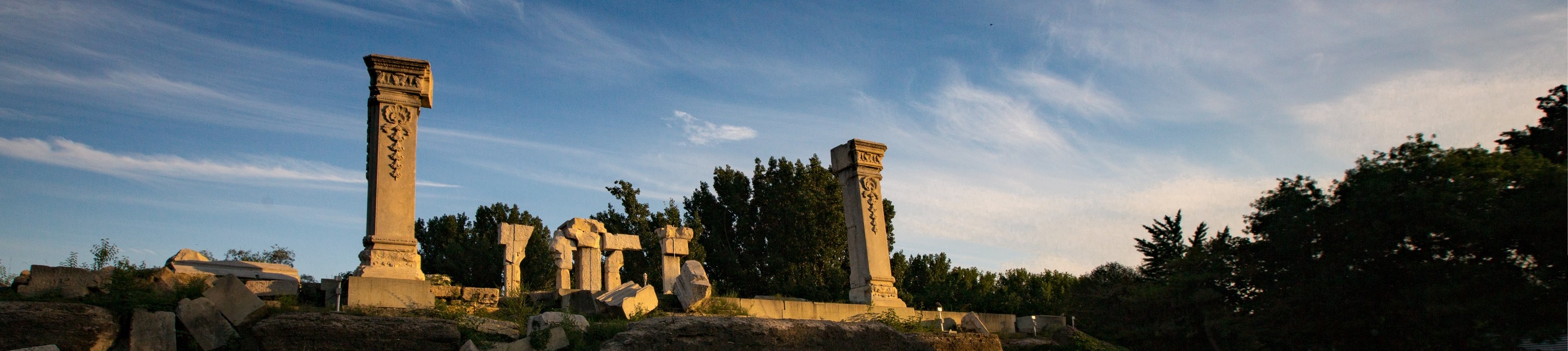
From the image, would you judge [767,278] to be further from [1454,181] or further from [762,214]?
[1454,181]

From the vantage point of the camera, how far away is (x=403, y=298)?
10.3 metres

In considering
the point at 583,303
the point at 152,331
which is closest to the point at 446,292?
the point at 583,303

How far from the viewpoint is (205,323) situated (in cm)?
872

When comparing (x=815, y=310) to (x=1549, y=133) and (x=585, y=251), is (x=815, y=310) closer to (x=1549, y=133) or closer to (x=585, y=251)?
(x=585, y=251)

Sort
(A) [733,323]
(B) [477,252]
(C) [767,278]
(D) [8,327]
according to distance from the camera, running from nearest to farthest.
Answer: (D) [8,327] → (A) [733,323] → (C) [767,278] → (B) [477,252]

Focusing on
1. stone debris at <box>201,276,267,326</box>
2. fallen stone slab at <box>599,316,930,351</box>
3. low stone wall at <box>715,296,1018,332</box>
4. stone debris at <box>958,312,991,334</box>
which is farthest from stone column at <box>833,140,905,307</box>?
stone debris at <box>201,276,267,326</box>

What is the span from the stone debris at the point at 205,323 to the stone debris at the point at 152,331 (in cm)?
15

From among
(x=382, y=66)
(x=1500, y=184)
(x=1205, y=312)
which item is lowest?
(x=1205, y=312)

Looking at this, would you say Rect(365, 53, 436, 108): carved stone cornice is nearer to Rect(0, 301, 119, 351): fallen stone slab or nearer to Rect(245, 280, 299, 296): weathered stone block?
Rect(245, 280, 299, 296): weathered stone block

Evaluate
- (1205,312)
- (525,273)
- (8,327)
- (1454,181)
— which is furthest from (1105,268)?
(8,327)

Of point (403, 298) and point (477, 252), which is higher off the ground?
point (477, 252)

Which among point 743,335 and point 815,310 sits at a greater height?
point 815,310

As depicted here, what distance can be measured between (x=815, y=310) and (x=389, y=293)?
18.3ft

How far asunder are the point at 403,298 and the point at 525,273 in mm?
27888
